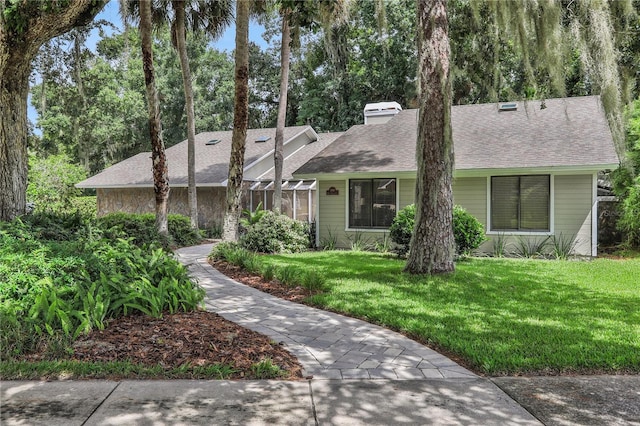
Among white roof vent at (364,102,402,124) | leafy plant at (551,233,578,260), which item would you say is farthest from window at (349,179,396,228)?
white roof vent at (364,102,402,124)

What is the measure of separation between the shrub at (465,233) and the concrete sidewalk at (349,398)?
658 cm

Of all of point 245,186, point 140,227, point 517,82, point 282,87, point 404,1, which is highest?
point 404,1

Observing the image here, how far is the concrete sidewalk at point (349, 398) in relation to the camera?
2.97 m

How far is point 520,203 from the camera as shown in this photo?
11727 mm

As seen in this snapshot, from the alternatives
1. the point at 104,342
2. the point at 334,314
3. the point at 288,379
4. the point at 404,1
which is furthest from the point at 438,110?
the point at 404,1

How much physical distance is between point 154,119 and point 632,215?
12428 mm

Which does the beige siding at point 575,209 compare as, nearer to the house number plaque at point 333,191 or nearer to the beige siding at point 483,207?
the beige siding at point 483,207

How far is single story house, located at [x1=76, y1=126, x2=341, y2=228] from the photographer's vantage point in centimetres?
1805

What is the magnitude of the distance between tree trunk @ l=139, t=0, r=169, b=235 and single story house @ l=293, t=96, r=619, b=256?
3.95 metres

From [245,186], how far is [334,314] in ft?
42.5

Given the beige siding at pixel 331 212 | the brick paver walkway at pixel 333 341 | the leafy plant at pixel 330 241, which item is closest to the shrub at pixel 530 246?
the beige siding at pixel 331 212

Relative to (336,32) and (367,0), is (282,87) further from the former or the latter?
(367,0)

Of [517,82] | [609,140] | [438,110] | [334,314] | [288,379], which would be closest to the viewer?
[288,379]

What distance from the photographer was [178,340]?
4211mm
